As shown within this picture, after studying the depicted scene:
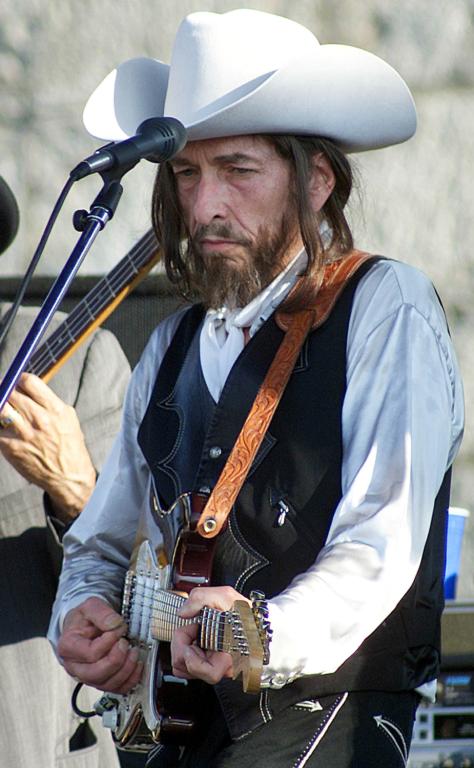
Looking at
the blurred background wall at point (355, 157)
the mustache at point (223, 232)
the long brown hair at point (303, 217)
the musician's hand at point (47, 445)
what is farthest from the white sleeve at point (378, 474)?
the blurred background wall at point (355, 157)

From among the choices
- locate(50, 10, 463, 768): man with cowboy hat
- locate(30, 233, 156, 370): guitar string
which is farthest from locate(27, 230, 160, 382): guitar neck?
locate(50, 10, 463, 768): man with cowboy hat

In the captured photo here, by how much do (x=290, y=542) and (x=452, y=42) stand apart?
2876mm

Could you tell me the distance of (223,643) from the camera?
213cm

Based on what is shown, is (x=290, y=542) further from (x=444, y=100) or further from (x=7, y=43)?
(x=7, y=43)

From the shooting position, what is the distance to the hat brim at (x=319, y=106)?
8.64 ft

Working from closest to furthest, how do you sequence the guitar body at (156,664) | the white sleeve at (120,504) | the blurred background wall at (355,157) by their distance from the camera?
the guitar body at (156,664)
the white sleeve at (120,504)
the blurred background wall at (355,157)

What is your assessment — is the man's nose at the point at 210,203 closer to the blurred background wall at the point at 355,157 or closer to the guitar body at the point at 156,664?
the guitar body at the point at 156,664

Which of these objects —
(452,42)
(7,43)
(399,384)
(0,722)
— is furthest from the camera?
(7,43)

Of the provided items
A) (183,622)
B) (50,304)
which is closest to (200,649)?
(183,622)

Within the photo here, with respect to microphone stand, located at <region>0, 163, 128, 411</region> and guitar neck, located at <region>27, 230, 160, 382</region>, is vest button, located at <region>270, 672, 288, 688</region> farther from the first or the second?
guitar neck, located at <region>27, 230, 160, 382</region>

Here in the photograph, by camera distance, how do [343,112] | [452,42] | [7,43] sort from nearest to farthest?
[343,112] < [452,42] < [7,43]

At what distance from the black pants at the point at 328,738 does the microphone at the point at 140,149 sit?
0.97 metres

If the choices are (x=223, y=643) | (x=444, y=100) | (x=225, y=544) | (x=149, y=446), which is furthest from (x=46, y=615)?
(x=444, y=100)

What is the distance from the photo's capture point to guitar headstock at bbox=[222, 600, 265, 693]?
2.06 meters
